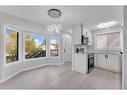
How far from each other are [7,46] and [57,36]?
10.8ft

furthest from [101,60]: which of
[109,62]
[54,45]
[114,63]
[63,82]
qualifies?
[54,45]

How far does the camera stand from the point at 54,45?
6.22 m

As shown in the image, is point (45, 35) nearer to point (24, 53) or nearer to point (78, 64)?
point (24, 53)

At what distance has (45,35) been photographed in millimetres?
5883

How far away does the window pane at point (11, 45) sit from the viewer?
3.61 m

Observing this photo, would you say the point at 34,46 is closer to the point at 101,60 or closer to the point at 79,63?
the point at 79,63

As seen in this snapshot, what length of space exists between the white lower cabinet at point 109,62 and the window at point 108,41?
111 cm

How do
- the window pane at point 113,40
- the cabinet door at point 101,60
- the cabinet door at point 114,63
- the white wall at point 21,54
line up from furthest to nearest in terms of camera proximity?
the window pane at point 113,40
the cabinet door at point 101,60
the cabinet door at point 114,63
the white wall at point 21,54

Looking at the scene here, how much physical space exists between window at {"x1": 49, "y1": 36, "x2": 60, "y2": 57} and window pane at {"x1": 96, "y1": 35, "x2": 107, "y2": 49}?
2733 mm

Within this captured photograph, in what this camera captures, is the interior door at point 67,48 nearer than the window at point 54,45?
No

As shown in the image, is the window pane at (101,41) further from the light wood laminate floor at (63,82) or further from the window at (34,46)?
the window at (34,46)

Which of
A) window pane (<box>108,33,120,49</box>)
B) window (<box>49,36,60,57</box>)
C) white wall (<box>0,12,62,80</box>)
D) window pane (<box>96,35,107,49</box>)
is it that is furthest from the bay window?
window pane (<box>108,33,120,49</box>)

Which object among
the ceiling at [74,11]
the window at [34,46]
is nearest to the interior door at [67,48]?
the window at [34,46]

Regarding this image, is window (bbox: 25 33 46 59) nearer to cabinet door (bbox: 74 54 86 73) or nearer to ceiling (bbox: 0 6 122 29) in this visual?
ceiling (bbox: 0 6 122 29)
